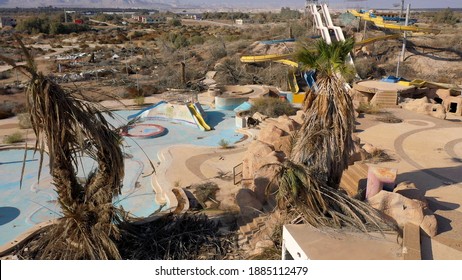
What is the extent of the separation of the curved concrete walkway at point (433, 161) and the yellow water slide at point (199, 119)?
841 centimetres

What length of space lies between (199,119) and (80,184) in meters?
14.6

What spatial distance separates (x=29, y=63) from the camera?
23.5 ft

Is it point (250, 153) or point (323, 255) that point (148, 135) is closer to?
point (250, 153)

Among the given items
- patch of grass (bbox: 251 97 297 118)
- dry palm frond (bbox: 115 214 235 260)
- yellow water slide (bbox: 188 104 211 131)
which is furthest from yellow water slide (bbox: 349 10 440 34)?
dry palm frond (bbox: 115 214 235 260)

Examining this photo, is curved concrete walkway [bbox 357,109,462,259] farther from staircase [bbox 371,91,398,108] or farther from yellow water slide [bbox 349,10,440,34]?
yellow water slide [bbox 349,10,440,34]

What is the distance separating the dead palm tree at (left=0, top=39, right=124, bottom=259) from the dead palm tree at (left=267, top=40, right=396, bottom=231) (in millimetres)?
3681

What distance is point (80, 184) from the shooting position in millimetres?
8914

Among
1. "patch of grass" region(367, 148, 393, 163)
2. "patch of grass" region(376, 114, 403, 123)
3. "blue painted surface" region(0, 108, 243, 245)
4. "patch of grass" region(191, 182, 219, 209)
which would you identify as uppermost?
"patch of grass" region(376, 114, 403, 123)

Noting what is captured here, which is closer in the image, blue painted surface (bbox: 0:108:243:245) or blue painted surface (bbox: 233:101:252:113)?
blue painted surface (bbox: 0:108:243:245)

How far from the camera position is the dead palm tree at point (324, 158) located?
28.7ft

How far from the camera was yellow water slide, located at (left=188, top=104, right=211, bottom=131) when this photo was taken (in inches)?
892

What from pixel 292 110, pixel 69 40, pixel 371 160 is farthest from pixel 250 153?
pixel 69 40

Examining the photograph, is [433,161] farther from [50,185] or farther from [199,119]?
[50,185]

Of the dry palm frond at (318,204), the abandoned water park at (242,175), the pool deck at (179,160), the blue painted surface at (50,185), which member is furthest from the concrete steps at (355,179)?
the blue painted surface at (50,185)
